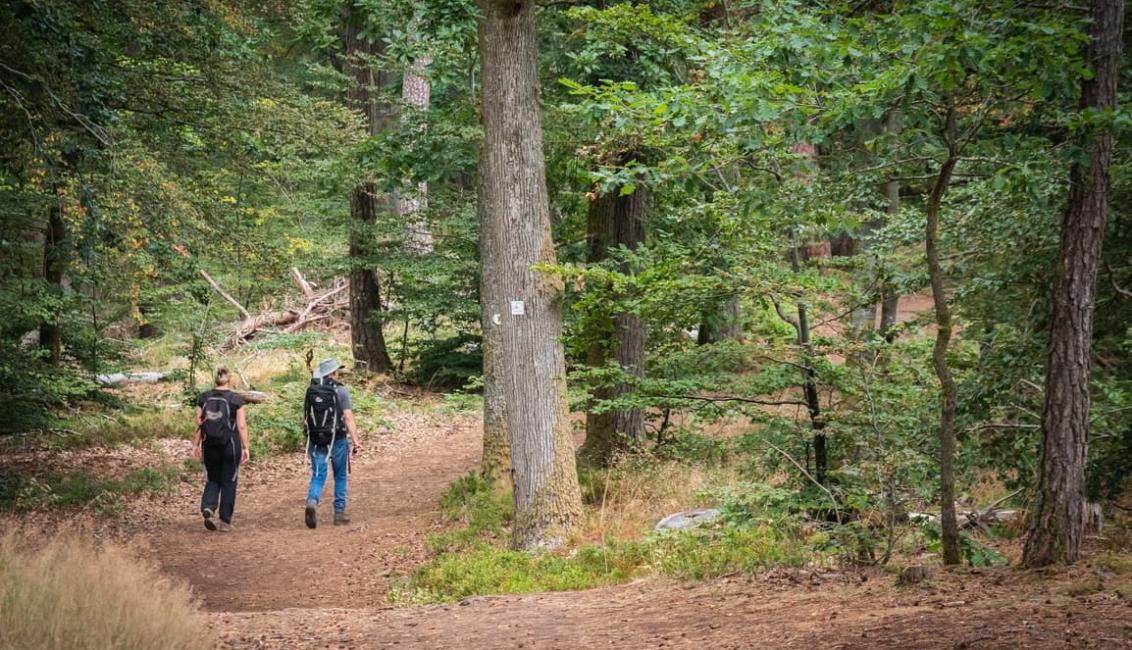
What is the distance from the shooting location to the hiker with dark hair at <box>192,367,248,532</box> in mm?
11461

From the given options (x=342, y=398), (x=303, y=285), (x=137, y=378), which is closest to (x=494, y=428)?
(x=342, y=398)

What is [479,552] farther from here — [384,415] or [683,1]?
[384,415]

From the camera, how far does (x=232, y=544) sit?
11211mm

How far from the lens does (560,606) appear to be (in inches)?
293

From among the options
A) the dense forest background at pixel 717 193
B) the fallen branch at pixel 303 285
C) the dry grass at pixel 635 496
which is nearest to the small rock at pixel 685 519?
the dry grass at pixel 635 496

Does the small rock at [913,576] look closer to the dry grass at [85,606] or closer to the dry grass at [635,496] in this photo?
the dry grass at [635,496]

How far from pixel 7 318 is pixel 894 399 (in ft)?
35.3

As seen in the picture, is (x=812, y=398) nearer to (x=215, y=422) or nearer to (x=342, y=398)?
(x=342, y=398)

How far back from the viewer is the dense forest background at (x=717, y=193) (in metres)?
5.96

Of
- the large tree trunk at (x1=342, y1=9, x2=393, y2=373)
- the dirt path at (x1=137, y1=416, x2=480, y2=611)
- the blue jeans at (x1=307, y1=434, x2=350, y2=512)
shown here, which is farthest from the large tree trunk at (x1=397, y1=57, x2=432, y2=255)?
the blue jeans at (x1=307, y1=434, x2=350, y2=512)

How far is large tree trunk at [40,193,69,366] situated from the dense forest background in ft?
0.35

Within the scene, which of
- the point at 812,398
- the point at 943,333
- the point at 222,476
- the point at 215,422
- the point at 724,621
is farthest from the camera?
the point at 222,476

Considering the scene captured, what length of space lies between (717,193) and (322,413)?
5.75 meters

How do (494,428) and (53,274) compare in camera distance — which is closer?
(494,428)
